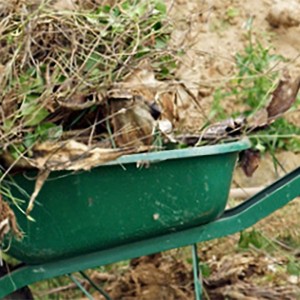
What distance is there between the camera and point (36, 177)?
178cm

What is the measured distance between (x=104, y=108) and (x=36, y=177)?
0.67 feet

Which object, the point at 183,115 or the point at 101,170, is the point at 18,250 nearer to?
the point at 101,170

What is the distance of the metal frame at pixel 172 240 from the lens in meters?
1.93

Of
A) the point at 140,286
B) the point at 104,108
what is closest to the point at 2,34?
the point at 104,108

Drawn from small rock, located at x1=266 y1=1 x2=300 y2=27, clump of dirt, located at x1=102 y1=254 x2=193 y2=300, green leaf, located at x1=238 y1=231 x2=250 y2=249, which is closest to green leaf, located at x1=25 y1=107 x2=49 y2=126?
green leaf, located at x1=238 y1=231 x2=250 y2=249

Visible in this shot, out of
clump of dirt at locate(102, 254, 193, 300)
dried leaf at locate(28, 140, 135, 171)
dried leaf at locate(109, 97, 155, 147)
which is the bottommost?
clump of dirt at locate(102, 254, 193, 300)

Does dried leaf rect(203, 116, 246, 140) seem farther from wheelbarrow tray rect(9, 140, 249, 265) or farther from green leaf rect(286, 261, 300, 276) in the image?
green leaf rect(286, 261, 300, 276)

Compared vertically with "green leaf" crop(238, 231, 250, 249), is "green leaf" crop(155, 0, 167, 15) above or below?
above

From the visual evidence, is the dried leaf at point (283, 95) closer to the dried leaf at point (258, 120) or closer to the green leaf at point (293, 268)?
the dried leaf at point (258, 120)

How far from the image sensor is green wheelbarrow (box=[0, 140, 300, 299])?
1825mm

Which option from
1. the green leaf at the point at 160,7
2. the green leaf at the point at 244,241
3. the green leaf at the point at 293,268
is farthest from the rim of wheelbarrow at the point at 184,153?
the green leaf at the point at 293,268

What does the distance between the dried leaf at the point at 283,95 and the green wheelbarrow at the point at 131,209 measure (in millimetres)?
115

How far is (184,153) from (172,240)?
0.75 feet

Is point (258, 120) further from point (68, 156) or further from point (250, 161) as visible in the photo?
point (68, 156)
